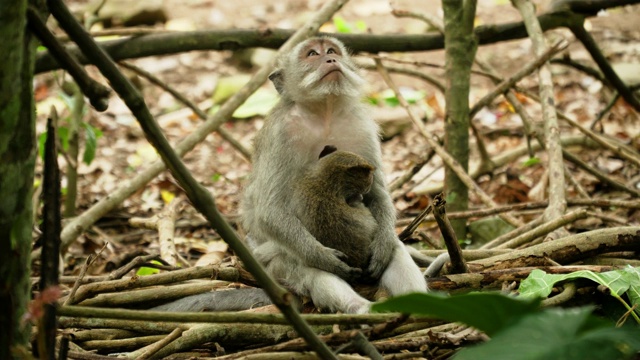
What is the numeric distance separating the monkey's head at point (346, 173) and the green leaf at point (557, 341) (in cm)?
238

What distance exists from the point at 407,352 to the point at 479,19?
10.4 meters

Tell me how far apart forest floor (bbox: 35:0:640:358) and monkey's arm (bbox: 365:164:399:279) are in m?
1.87

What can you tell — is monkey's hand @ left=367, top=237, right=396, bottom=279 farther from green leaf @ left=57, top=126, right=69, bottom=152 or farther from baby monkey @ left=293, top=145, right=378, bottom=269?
green leaf @ left=57, top=126, right=69, bottom=152

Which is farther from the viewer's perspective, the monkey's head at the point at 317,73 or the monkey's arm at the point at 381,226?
the monkey's head at the point at 317,73

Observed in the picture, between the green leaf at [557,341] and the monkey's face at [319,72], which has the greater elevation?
the monkey's face at [319,72]

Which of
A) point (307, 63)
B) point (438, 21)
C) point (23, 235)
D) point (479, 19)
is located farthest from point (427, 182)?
point (23, 235)

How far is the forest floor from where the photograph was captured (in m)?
7.93

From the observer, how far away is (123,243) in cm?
784

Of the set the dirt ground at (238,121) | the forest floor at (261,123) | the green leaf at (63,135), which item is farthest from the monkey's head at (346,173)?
the green leaf at (63,135)

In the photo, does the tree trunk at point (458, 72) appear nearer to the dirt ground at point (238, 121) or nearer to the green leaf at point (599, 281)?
the dirt ground at point (238, 121)

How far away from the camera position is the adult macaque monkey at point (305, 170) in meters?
4.57

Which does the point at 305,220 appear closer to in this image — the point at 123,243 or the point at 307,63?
the point at 307,63

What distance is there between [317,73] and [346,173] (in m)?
0.88

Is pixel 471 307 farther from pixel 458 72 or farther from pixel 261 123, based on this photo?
pixel 261 123
